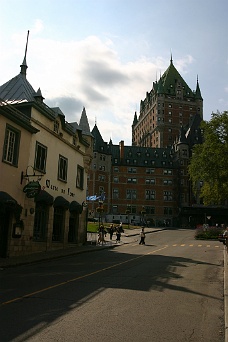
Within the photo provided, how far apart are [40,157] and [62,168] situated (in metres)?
3.70

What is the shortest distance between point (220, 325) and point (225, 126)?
4341cm

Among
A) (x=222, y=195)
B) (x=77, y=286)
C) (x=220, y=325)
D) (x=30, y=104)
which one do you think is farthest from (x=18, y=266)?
(x=222, y=195)

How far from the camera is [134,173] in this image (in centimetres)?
9962

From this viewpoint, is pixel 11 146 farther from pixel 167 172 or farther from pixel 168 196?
pixel 167 172

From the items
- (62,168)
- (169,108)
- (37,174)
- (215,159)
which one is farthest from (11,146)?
(169,108)

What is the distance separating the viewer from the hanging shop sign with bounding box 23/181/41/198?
1856 centimetres

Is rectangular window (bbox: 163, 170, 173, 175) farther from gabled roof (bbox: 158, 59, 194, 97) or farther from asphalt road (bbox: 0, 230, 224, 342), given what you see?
asphalt road (bbox: 0, 230, 224, 342)

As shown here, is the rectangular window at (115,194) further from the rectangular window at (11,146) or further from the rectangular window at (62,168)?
the rectangular window at (11,146)

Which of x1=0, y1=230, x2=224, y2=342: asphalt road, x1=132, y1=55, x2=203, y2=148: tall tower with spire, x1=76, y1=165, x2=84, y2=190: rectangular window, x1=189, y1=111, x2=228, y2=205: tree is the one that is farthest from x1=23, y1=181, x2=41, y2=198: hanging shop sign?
x1=132, y1=55, x2=203, y2=148: tall tower with spire

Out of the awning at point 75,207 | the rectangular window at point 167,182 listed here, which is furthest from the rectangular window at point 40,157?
the rectangular window at point 167,182

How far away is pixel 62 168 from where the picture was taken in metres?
25.6

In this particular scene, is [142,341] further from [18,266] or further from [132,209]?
[132,209]

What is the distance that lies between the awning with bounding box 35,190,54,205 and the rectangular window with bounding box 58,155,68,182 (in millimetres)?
2783

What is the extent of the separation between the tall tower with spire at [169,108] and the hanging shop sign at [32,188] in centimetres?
10306
